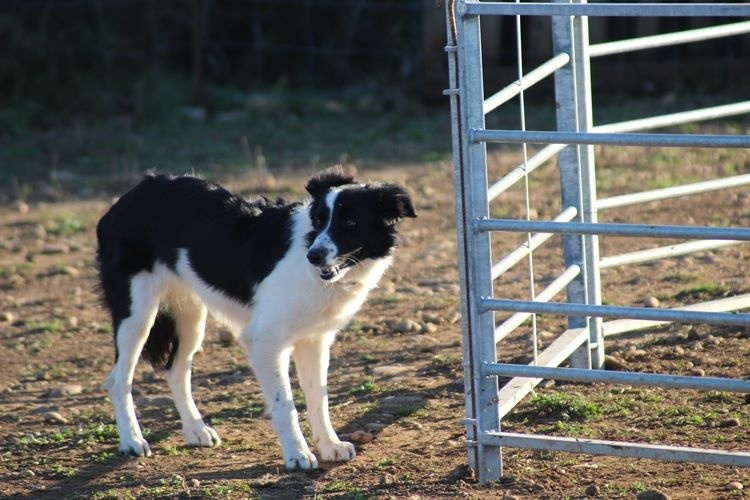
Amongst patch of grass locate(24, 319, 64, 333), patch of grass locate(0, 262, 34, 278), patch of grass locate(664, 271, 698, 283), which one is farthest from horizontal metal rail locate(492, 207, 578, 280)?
patch of grass locate(0, 262, 34, 278)

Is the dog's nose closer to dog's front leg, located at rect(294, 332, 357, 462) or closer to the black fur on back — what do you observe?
the black fur on back

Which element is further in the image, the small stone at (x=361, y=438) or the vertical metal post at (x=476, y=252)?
the small stone at (x=361, y=438)

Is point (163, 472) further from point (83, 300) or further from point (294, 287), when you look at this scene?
point (83, 300)

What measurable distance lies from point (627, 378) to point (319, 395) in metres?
1.60

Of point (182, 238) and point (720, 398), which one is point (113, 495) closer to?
point (182, 238)

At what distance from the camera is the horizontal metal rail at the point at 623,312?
4012 millimetres

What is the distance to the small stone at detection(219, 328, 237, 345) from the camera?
23.4 ft

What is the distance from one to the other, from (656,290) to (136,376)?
3.38 m

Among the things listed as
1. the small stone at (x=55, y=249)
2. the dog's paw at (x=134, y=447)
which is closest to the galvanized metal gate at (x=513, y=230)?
the dog's paw at (x=134, y=447)

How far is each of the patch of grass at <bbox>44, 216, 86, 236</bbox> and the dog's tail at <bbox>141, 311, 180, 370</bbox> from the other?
4.25 meters

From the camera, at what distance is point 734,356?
589 centimetres

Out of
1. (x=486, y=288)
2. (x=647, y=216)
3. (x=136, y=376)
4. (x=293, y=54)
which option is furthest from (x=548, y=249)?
(x=293, y=54)

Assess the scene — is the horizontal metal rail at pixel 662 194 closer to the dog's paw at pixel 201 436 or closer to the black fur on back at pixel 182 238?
the black fur on back at pixel 182 238

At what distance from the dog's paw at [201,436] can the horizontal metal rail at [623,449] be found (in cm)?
155
